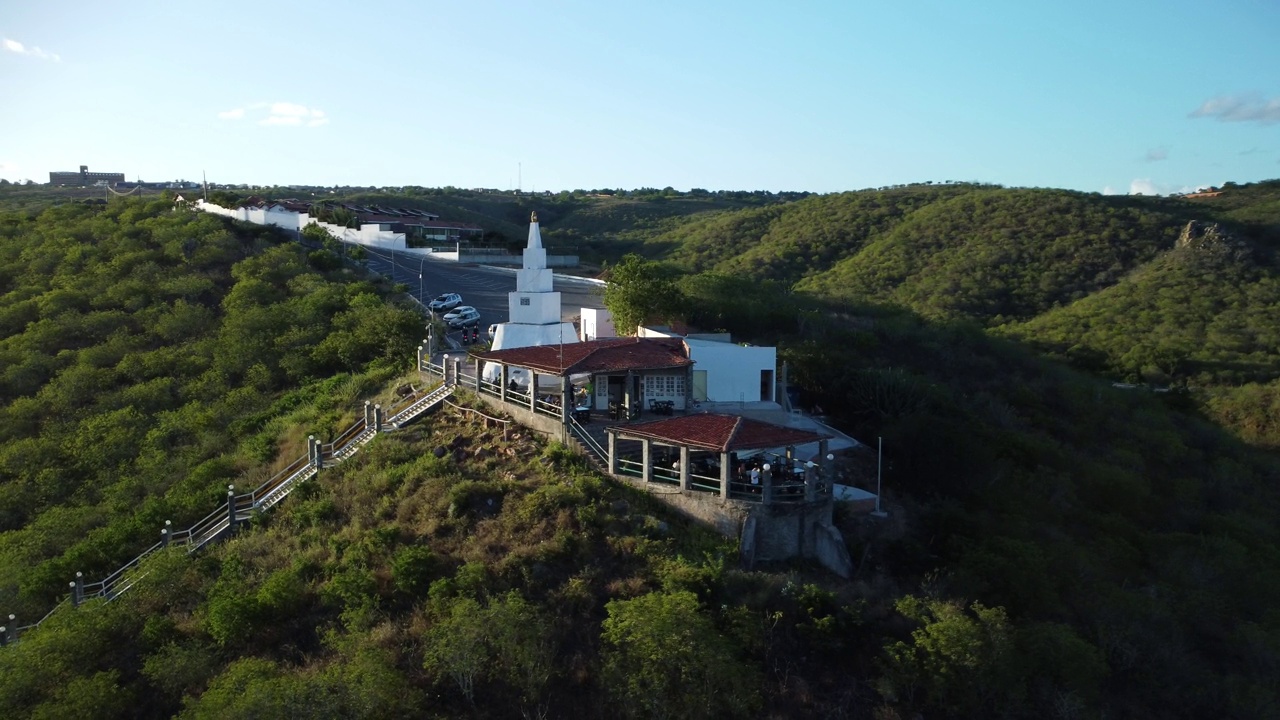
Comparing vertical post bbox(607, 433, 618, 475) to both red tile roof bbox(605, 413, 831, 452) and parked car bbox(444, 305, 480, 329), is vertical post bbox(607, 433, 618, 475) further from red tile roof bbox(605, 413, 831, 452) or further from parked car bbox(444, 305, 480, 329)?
parked car bbox(444, 305, 480, 329)

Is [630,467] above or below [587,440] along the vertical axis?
below

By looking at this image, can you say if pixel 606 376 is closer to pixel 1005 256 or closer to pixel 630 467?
pixel 630 467

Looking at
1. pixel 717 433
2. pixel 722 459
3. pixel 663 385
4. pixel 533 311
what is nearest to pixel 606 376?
pixel 663 385

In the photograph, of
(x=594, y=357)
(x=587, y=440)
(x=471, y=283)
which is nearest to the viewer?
(x=587, y=440)

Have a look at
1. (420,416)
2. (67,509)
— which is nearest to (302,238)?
(67,509)

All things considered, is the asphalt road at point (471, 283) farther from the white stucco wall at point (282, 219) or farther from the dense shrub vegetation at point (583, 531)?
the white stucco wall at point (282, 219)

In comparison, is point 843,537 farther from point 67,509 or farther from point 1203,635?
point 67,509

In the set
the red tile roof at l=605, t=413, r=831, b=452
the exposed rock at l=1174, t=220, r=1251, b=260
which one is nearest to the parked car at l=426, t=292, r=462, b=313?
the red tile roof at l=605, t=413, r=831, b=452
